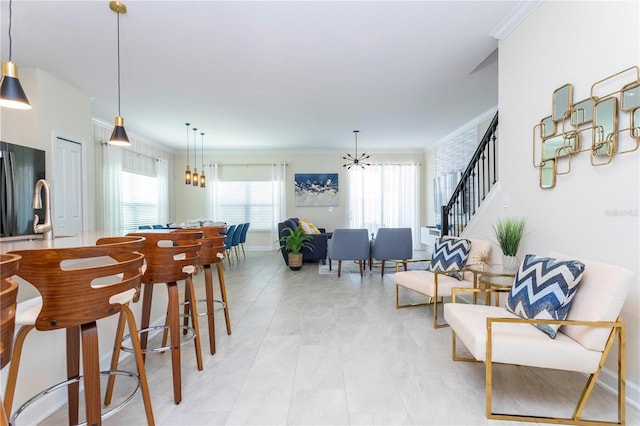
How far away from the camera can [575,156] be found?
7.27ft

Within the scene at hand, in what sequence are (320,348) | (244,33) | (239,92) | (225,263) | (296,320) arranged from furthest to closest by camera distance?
(225,263) < (239,92) < (296,320) < (244,33) < (320,348)

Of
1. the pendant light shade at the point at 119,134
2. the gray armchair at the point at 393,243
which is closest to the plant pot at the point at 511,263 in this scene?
the gray armchair at the point at 393,243

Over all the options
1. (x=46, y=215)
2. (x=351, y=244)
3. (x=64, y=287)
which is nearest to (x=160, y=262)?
(x=64, y=287)

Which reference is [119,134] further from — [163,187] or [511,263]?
[163,187]

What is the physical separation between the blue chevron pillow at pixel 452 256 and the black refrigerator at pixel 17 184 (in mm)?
4523

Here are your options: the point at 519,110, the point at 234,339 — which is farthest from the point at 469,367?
the point at 519,110

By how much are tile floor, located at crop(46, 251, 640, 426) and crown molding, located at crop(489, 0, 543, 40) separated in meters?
2.79

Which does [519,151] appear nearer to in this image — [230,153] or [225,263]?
[225,263]

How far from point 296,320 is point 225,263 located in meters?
3.88

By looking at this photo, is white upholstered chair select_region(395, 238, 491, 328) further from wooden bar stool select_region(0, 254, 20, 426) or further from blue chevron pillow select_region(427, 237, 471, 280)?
wooden bar stool select_region(0, 254, 20, 426)

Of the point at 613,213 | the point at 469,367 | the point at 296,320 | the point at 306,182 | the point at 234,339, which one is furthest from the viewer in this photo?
the point at 306,182

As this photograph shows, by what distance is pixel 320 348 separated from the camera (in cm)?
253

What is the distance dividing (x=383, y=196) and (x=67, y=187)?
6747 millimetres

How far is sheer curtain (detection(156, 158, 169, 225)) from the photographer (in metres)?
7.72
